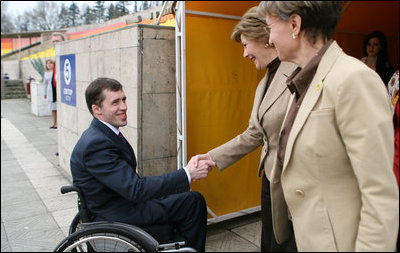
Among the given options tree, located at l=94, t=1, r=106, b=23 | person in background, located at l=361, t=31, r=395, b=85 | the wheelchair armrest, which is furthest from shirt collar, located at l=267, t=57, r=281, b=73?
tree, located at l=94, t=1, r=106, b=23

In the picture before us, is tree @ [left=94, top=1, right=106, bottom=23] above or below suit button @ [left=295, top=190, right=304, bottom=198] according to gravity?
above

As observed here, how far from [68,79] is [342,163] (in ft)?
16.3

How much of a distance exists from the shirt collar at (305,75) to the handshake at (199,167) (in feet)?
3.48

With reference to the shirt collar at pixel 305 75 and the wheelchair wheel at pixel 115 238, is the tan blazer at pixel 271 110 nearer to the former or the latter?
the shirt collar at pixel 305 75

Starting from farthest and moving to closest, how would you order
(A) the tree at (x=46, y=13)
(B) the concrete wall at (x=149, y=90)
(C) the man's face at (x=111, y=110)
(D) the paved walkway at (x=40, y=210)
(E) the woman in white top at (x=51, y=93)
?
(A) the tree at (x=46, y=13) → (E) the woman in white top at (x=51, y=93) → (D) the paved walkway at (x=40, y=210) → (B) the concrete wall at (x=149, y=90) → (C) the man's face at (x=111, y=110)

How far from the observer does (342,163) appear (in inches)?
47.9

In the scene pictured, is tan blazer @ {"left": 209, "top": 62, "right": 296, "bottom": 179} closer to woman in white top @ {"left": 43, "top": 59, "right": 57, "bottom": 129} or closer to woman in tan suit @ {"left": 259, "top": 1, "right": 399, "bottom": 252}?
woman in tan suit @ {"left": 259, "top": 1, "right": 399, "bottom": 252}

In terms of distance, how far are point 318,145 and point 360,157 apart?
14cm

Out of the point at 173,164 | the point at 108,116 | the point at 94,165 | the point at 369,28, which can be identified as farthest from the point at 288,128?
the point at 369,28

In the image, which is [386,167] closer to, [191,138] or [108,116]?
[108,116]

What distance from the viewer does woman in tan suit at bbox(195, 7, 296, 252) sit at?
Answer: 2.06 m

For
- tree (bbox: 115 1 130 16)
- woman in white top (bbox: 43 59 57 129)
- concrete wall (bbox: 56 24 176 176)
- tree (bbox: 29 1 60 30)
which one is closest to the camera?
concrete wall (bbox: 56 24 176 176)

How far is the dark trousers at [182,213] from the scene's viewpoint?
7.63 ft

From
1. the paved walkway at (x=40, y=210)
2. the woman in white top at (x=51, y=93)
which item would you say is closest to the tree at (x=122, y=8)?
the paved walkway at (x=40, y=210)
